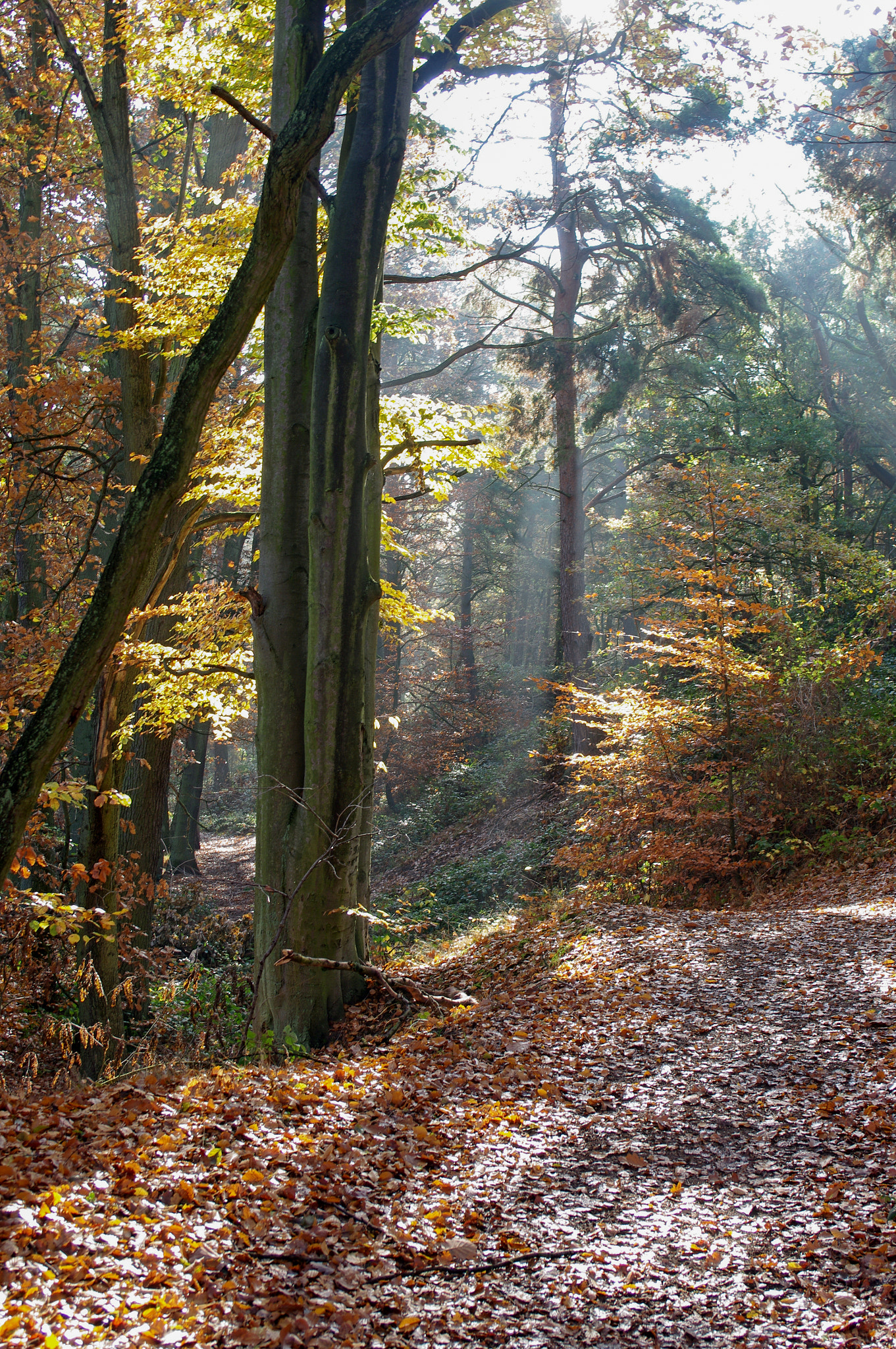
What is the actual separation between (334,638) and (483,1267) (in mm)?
3953

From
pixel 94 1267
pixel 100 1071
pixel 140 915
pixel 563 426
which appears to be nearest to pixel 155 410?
pixel 140 915

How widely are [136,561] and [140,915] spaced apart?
5.94 meters

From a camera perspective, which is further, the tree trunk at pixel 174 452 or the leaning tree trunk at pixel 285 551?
the leaning tree trunk at pixel 285 551

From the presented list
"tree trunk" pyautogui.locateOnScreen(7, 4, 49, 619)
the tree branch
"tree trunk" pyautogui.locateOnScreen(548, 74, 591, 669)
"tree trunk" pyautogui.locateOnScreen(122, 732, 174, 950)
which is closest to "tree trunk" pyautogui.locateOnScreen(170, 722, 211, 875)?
"tree trunk" pyautogui.locateOnScreen(7, 4, 49, 619)

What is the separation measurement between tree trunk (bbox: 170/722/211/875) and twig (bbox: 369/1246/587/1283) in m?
12.7

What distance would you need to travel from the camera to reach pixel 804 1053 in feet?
14.8

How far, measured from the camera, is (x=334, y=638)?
5.93 m

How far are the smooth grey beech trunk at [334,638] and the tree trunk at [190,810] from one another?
9404mm

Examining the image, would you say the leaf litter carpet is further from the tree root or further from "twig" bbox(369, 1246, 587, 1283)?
the tree root

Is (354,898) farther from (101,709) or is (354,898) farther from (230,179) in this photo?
(230,179)

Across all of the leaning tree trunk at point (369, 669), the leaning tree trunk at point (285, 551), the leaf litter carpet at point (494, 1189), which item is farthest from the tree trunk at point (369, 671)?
the leaf litter carpet at point (494, 1189)

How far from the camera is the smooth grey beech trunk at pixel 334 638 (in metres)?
5.88

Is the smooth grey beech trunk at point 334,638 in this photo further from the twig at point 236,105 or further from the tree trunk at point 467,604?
the tree trunk at point 467,604

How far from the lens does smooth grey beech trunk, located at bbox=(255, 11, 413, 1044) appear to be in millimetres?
5883
